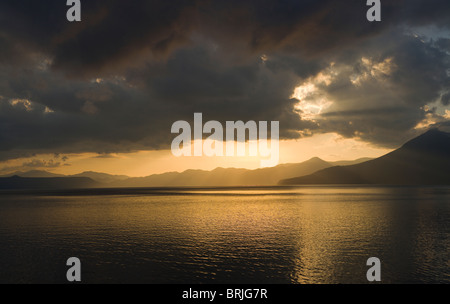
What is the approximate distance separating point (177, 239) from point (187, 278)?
67.8 ft

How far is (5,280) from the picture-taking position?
100 ft

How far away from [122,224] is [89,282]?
4049 cm

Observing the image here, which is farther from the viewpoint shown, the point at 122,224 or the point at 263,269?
the point at 122,224

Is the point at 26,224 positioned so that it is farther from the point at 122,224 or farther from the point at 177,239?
the point at 177,239
